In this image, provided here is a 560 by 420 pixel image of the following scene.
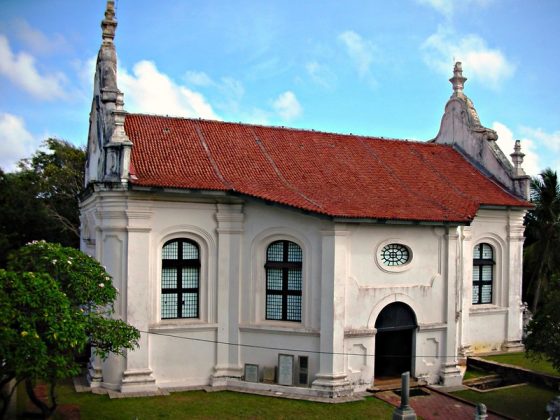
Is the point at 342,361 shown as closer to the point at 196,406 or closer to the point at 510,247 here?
the point at 196,406

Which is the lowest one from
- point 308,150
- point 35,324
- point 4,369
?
point 4,369

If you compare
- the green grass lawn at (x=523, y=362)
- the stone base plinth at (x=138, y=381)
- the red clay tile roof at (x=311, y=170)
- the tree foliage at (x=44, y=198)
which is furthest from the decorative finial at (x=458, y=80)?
the tree foliage at (x=44, y=198)

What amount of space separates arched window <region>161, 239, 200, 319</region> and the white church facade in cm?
3

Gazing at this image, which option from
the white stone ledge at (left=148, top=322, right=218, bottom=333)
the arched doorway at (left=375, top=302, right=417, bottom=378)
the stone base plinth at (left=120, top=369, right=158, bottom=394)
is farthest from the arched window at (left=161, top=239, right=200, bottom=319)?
the arched doorway at (left=375, top=302, right=417, bottom=378)

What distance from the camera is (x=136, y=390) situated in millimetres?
17109

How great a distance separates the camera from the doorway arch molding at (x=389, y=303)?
18.0 meters

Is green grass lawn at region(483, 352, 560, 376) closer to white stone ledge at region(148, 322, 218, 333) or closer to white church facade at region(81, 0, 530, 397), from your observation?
white church facade at region(81, 0, 530, 397)

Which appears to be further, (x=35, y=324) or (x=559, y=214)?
(x=559, y=214)

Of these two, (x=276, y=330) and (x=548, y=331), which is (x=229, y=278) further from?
(x=548, y=331)

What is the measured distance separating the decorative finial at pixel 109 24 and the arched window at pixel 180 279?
25.4 feet

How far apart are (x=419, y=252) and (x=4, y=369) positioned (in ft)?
41.5

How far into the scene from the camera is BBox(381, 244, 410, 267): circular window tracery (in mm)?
18328

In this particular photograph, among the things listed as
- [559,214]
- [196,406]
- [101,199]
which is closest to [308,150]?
[101,199]

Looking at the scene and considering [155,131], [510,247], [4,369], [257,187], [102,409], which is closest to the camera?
[4,369]
